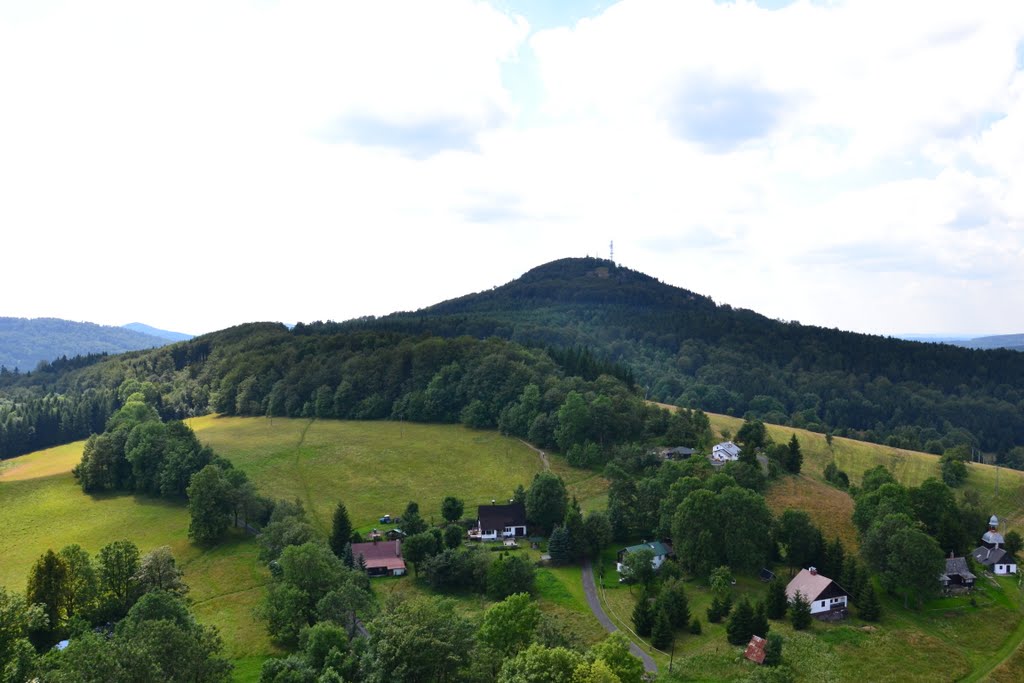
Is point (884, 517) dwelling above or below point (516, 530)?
above

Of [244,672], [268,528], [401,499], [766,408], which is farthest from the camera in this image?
[766,408]

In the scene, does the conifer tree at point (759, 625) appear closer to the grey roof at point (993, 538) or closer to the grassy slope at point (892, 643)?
the grassy slope at point (892, 643)

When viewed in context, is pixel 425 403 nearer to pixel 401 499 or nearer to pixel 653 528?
pixel 401 499

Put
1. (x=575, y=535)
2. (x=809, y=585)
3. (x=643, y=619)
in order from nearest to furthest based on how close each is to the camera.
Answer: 1. (x=643, y=619)
2. (x=809, y=585)
3. (x=575, y=535)

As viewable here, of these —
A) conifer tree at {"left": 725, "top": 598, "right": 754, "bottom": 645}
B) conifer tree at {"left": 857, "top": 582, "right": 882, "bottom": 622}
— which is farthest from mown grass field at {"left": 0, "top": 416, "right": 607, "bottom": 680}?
conifer tree at {"left": 857, "top": 582, "right": 882, "bottom": 622}

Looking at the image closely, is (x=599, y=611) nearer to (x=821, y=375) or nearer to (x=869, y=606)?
(x=869, y=606)

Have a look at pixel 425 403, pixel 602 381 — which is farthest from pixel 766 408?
pixel 425 403

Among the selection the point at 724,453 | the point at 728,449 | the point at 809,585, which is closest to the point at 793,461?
the point at 728,449
